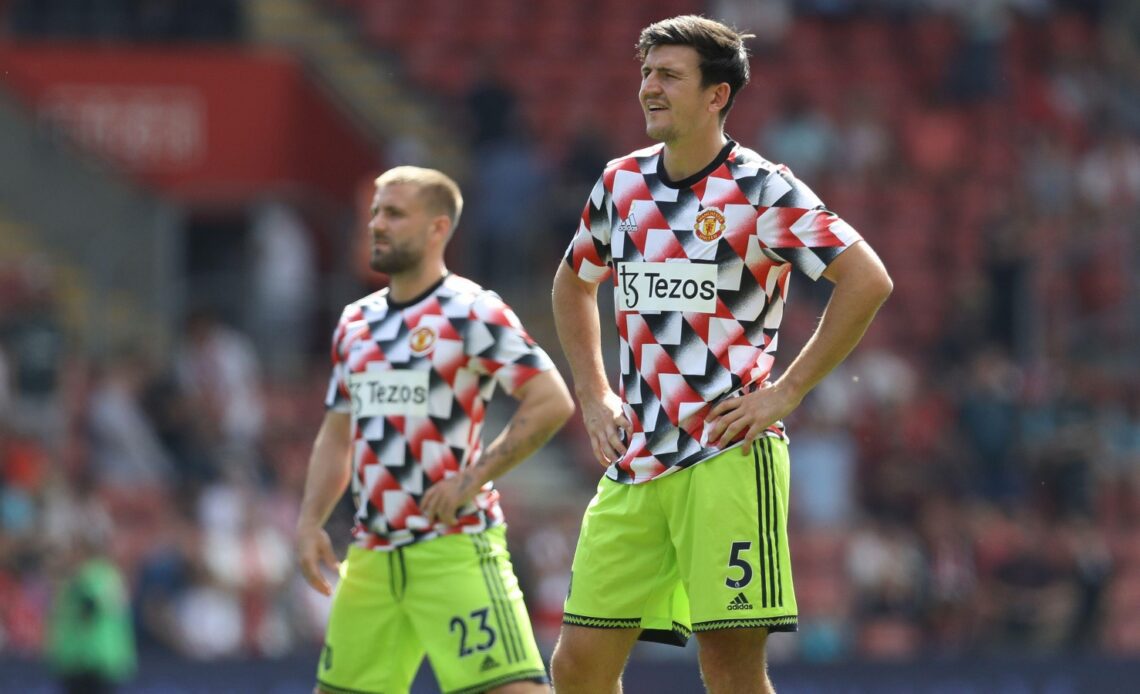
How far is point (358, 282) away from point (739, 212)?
458 inches

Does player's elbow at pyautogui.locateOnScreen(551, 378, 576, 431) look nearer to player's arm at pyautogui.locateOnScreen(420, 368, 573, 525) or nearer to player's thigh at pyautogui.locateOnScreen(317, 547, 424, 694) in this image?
player's arm at pyautogui.locateOnScreen(420, 368, 573, 525)

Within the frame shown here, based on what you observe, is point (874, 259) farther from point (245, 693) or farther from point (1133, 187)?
point (1133, 187)

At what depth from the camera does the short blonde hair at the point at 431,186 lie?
7082mm

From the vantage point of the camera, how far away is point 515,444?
685cm

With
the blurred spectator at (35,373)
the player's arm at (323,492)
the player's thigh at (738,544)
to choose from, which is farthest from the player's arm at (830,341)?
the blurred spectator at (35,373)

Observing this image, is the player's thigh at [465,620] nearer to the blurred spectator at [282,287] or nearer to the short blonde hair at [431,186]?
the short blonde hair at [431,186]

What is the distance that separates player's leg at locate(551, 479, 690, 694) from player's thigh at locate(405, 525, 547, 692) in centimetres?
89

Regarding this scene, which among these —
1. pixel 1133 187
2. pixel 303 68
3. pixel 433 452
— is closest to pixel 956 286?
pixel 1133 187

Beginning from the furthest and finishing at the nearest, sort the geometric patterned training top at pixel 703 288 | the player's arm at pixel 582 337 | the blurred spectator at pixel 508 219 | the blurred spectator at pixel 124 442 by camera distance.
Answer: the blurred spectator at pixel 508 219 → the blurred spectator at pixel 124 442 → the player's arm at pixel 582 337 → the geometric patterned training top at pixel 703 288

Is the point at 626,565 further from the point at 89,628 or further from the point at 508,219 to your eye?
the point at 508,219

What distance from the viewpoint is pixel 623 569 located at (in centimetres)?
583

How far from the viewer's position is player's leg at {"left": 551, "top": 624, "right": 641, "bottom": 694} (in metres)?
5.84

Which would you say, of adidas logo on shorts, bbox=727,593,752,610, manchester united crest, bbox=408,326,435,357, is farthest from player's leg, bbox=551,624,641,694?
manchester united crest, bbox=408,326,435,357

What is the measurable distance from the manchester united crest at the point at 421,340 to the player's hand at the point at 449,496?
0.45 meters
